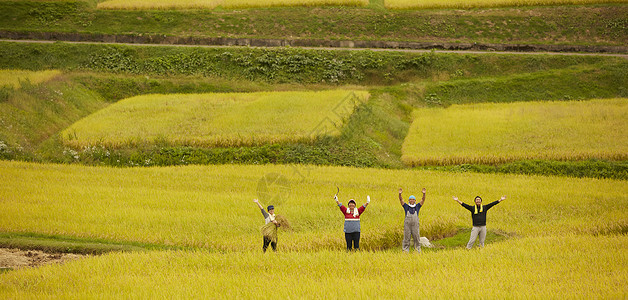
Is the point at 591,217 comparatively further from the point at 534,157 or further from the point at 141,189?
the point at 141,189

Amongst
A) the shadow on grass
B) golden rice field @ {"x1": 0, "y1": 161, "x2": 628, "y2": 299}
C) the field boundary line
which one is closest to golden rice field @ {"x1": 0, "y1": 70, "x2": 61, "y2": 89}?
the field boundary line

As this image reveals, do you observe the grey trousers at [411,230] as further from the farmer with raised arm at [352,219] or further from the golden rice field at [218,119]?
the golden rice field at [218,119]

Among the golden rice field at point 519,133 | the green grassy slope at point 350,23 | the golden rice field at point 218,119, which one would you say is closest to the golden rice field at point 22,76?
the golden rice field at point 218,119

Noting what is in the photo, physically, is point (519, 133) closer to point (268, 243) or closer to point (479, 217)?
point (479, 217)

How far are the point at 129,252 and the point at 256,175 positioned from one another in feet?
29.5

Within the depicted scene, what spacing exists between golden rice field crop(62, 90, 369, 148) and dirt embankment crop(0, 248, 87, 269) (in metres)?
12.0

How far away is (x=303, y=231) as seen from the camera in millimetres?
14922

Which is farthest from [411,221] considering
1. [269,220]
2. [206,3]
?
[206,3]

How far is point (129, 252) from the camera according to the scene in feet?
43.0

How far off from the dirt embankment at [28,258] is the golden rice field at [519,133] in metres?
15.3

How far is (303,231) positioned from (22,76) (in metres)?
25.5

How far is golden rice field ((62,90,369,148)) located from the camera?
25.4 m

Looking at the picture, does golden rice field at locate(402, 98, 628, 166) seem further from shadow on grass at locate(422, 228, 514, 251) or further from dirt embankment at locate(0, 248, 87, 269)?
dirt embankment at locate(0, 248, 87, 269)

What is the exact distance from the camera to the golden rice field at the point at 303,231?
10023 mm
